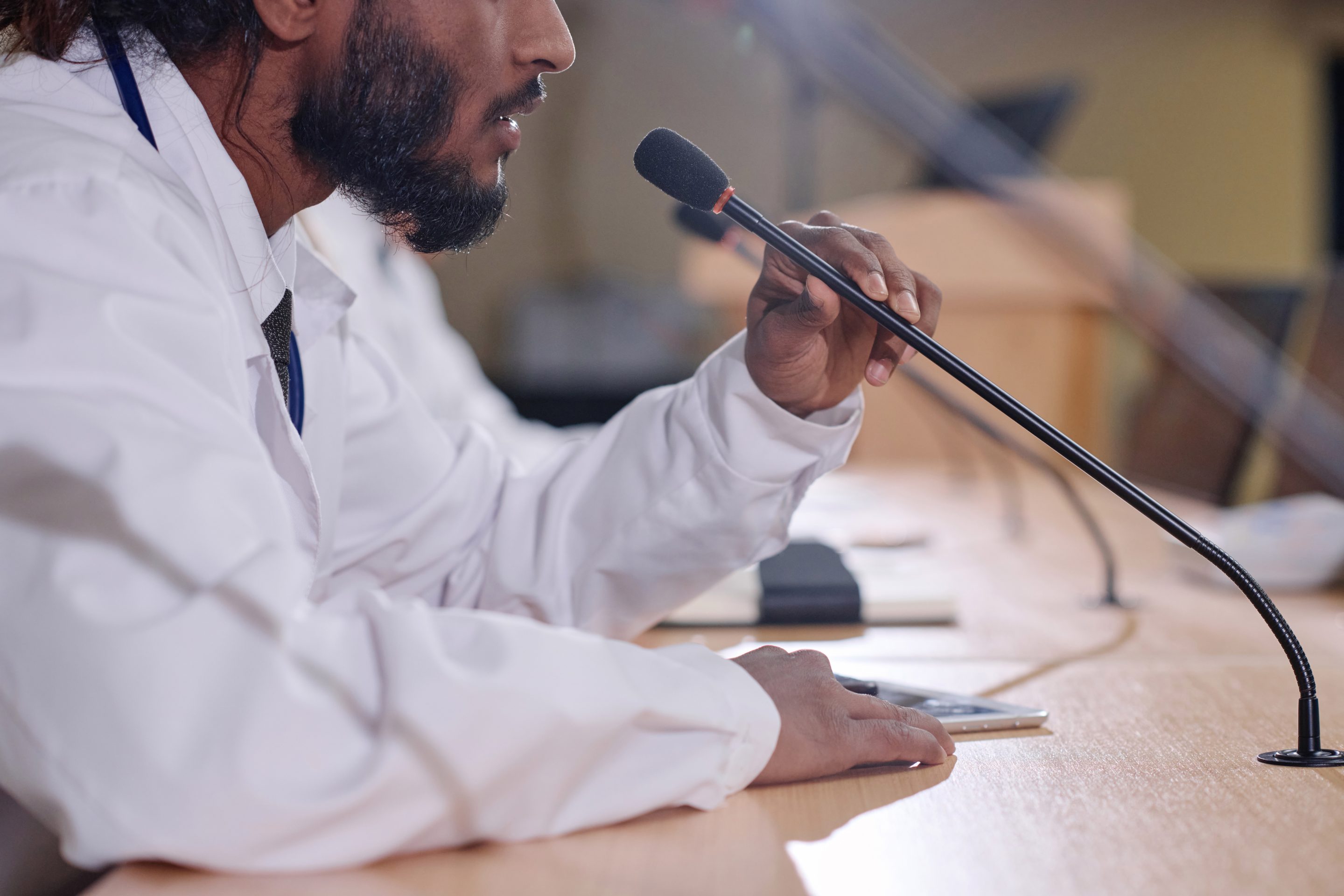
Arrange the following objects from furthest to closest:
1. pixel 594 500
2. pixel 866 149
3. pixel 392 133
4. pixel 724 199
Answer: pixel 866 149
pixel 594 500
pixel 392 133
pixel 724 199

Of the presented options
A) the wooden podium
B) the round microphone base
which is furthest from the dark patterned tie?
the wooden podium

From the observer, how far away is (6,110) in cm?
59

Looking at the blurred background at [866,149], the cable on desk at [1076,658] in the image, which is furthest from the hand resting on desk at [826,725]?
the blurred background at [866,149]

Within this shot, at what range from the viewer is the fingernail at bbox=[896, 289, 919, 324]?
0.67 metres

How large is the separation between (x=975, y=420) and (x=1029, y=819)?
2.38ft

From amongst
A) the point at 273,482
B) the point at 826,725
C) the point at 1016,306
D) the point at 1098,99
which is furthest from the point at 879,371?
the point at 1098,99

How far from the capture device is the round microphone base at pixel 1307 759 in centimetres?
58

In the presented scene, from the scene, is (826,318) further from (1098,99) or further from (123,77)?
(1098,99)

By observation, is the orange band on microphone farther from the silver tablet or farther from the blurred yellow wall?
the blurred yellow wall

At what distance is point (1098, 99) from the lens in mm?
4672

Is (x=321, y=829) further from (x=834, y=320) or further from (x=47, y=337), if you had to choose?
(x=834, y=320)

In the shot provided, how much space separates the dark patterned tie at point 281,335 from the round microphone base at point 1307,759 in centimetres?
60

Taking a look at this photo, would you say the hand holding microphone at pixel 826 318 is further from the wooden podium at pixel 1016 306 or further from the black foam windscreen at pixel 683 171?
the wooden podium at pixel 1016 306

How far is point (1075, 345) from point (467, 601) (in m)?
1.56
